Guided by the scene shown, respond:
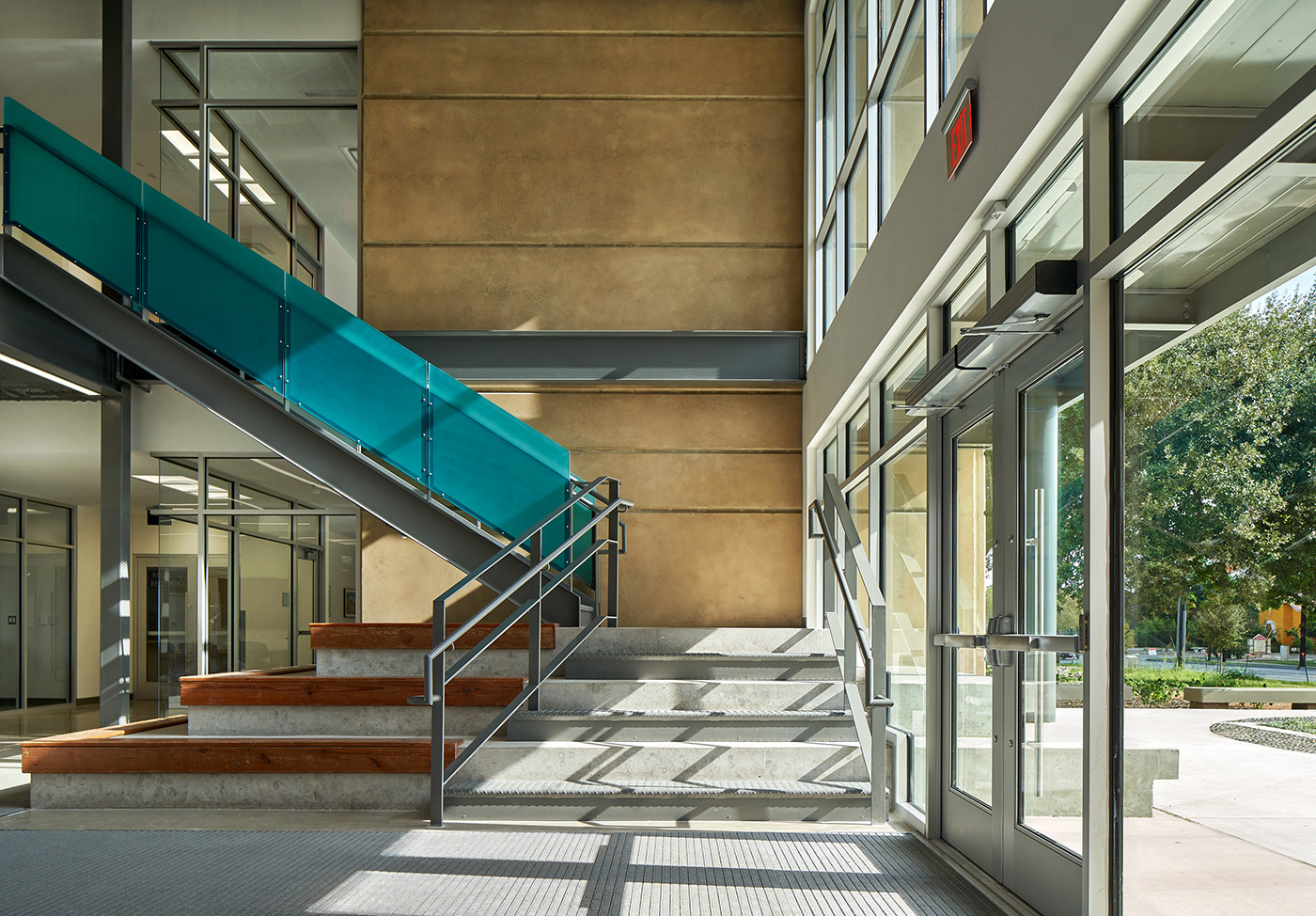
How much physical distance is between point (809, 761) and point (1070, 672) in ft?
7.45

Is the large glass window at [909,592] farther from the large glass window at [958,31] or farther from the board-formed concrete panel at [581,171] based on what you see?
the board-formed concrete panel at [581,171]

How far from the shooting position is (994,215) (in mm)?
3230

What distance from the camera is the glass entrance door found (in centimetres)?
284

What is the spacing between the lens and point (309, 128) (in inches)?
350

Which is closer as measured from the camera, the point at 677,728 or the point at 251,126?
the point at 677,728

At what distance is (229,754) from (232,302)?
2698mm

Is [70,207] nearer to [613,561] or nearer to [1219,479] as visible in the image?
[613,561]

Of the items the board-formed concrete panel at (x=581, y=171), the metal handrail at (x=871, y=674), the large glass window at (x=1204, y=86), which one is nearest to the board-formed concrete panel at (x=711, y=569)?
the board-formed concrete panel at (x=581, y=171)

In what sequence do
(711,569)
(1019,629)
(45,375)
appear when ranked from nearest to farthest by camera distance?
(1019,629) < (45,375) < (711,569)

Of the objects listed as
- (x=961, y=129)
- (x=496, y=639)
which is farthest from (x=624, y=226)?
(x=961, y=129)

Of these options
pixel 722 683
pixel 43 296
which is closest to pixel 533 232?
pixel 43 296

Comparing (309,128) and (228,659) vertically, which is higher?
(309,128)

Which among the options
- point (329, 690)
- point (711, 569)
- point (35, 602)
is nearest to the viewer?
point (329, 690)

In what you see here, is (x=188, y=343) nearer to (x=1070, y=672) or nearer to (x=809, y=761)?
(x=809, y=761)
